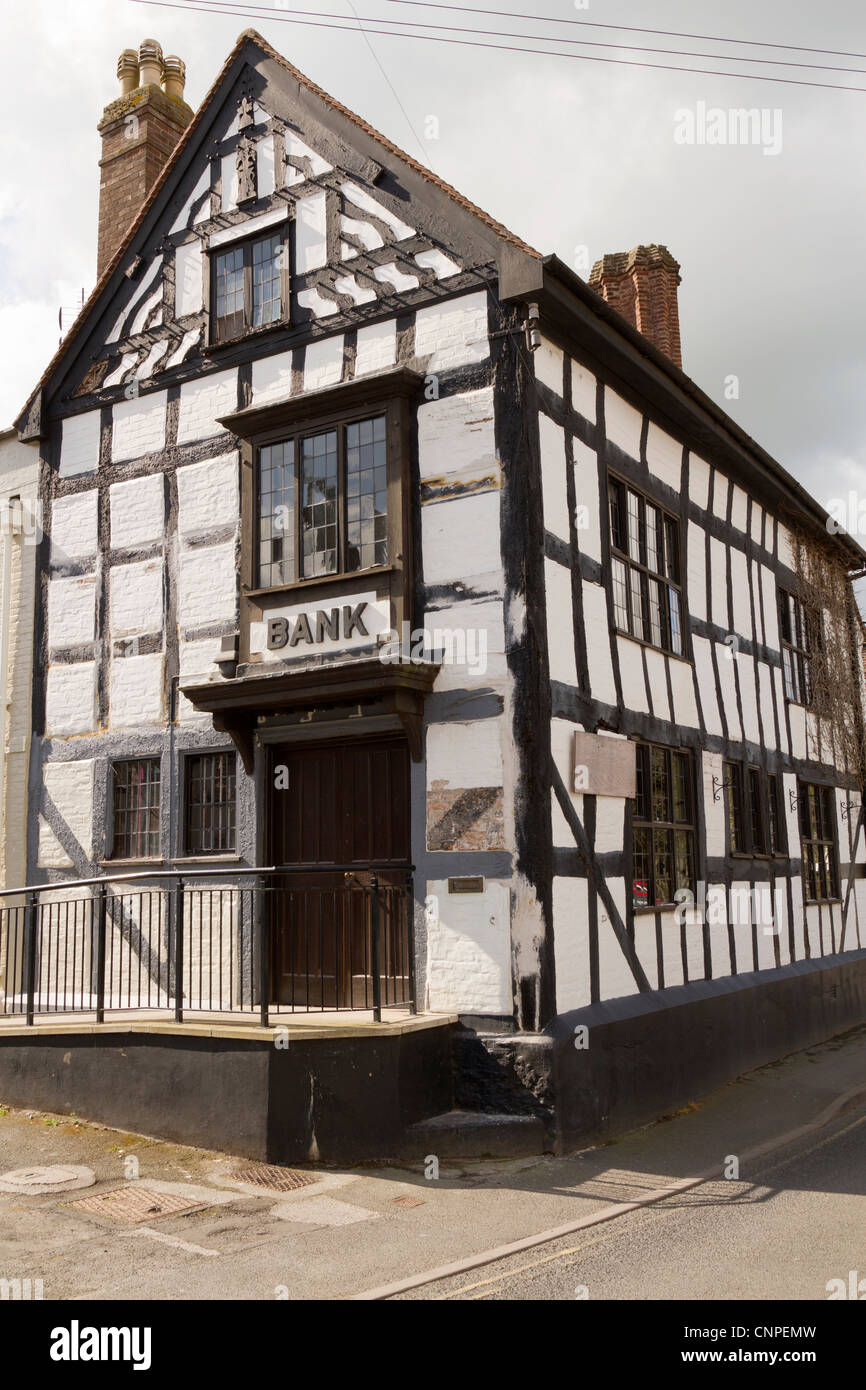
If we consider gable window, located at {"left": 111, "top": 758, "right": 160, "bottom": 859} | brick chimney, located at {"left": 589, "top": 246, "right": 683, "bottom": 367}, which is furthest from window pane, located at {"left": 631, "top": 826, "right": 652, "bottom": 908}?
brick chimney, located at {"left": 589, "top": 246, "right": 683, "bottom": 367}

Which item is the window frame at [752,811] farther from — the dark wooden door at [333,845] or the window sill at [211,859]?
the window sill at [211,859]

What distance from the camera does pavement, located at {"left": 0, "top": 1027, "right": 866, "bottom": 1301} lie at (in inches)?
225

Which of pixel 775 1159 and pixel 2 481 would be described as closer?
pixel 775 1159

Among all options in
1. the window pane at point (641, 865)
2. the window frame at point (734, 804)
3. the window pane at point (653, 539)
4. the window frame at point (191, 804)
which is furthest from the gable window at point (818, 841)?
the window frame at point (191, 804)

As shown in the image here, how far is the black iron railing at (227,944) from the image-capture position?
8.88 metres

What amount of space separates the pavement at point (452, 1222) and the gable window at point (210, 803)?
2.72 m

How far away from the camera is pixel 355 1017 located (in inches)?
342

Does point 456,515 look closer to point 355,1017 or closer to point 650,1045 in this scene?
point 355,1017

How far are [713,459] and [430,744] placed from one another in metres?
6.20

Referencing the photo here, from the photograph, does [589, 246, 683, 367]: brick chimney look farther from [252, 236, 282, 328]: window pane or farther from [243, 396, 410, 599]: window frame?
[243, 396, 410, 599]: window frame

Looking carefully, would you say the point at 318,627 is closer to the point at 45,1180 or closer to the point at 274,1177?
the point at 274,1177

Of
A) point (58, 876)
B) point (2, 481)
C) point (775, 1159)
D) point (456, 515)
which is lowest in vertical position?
point (775, 1159)

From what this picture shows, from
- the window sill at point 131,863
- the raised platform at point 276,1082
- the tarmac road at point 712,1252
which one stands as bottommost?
the tarmac road at point 712,1252

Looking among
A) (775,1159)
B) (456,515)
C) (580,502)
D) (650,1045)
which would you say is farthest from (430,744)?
(775,1159)
